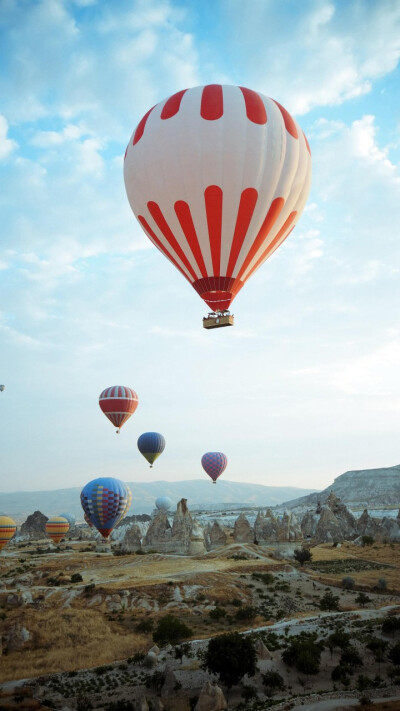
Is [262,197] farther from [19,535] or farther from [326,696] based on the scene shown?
[19,535]

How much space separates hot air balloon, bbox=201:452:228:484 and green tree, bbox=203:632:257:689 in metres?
65.8

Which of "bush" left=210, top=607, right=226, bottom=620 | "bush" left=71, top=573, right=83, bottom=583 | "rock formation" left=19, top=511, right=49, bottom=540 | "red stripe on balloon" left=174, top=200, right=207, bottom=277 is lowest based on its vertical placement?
"rock formation" left=19, top=511, right=49, bottom=540

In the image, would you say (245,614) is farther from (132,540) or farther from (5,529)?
(132,540)

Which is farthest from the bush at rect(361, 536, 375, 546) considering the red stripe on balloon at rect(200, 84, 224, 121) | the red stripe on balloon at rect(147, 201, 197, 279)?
the red stripe on balloon at rect(200, 84, 224, 121)

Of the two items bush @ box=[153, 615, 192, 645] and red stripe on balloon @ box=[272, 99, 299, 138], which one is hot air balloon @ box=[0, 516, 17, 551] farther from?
red stripe on balloon @ box=[272, 99, 299, 138]

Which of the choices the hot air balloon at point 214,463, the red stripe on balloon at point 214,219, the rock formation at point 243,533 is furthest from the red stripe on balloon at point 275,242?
the hot air balloon at point 214,463

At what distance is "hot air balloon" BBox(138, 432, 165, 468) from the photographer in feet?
268

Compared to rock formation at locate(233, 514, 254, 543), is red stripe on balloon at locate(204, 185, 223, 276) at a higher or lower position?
higher

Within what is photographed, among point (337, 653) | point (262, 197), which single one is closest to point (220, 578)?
point (337, 653)

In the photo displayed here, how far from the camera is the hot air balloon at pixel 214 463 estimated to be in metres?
89.6

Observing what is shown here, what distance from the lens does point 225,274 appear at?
96.7 ft

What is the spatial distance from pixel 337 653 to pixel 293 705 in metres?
6.84

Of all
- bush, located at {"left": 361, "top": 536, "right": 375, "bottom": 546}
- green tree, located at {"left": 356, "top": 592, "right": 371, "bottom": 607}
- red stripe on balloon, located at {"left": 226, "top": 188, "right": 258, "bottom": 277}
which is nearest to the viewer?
red stripe on balloon, located at {"left": 226, "top": 188, "right": 258, "bottom": 277}

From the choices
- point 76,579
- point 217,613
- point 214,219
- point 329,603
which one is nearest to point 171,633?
point 217,613
